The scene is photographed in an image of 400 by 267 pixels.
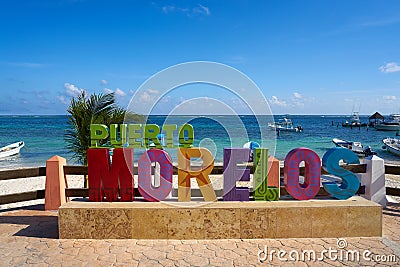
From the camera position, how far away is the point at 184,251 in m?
4.82

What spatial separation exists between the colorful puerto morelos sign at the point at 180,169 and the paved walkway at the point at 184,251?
0.86 m

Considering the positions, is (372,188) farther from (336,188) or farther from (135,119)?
(135,119)

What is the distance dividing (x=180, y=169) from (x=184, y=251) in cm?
146

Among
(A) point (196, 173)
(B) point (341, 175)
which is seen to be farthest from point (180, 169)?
(B) point (341, 175)

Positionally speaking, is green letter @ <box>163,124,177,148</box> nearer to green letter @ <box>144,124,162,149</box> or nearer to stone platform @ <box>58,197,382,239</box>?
green letter @ <box>144,124,162,149</box>

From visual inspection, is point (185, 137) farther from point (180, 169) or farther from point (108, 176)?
point (108, 176)

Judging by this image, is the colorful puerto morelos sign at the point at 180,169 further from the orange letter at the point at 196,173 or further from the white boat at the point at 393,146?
the white boat at the point at 393,146

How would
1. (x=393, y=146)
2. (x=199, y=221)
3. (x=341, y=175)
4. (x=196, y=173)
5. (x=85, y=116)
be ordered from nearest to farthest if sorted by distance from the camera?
(x=199, y=221) < (x=196, y=173) < (x=341, y=175) < (x=85, y=116) < (x=393, y=146)

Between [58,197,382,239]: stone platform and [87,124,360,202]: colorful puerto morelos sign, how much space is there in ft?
1.49

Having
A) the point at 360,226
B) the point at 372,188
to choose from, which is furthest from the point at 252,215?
the point at 372,188

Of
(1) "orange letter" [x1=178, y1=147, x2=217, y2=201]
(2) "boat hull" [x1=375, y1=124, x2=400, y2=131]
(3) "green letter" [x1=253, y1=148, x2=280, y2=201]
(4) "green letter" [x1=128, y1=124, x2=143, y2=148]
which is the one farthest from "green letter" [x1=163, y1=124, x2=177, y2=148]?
(2) "boat hull" [x1=375, y1=124, x2=400, y2=131]

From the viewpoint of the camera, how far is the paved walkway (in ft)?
14.7

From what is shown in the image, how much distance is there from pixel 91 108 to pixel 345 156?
6524mm

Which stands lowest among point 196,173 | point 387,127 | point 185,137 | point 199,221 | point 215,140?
point 215,140
